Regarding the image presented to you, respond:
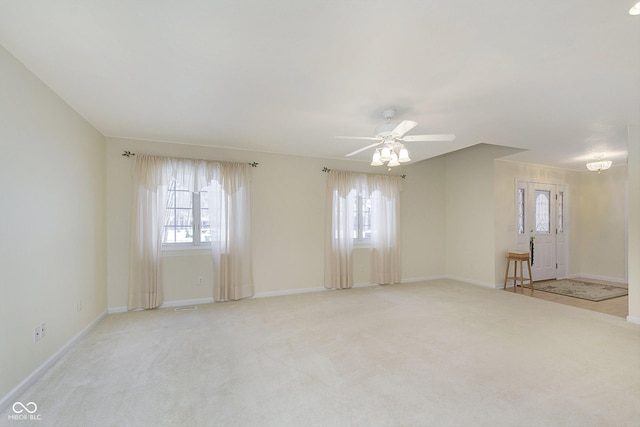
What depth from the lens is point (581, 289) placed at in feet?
18.1

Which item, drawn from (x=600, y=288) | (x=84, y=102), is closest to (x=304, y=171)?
(x=84, y=102)

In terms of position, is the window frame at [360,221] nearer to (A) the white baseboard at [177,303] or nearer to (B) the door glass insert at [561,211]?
(A) the white baseboard at [177,303]

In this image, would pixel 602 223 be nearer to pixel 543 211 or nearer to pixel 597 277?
pixel 597 277

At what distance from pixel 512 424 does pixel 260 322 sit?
2.76 metres

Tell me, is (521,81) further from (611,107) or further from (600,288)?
(600,288)

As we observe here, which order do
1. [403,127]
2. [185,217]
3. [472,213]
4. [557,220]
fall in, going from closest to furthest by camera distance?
1. [403,127]
2. [185,217]
3. [472,213]
4. [557,220]

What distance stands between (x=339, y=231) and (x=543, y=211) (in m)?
4.79

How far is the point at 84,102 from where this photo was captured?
2930 mm

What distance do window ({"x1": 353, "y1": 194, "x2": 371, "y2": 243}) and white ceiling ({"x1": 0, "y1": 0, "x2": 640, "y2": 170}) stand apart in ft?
7.43

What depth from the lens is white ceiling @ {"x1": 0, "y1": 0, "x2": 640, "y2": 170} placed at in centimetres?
166

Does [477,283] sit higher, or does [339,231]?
[339,231]

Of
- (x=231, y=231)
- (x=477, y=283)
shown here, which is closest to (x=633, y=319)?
(x=477, y=283)
